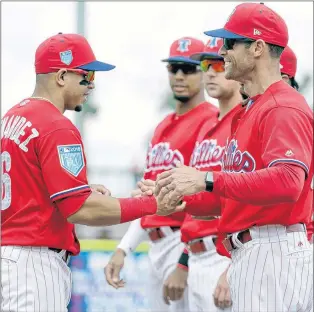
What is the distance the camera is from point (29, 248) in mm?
5457

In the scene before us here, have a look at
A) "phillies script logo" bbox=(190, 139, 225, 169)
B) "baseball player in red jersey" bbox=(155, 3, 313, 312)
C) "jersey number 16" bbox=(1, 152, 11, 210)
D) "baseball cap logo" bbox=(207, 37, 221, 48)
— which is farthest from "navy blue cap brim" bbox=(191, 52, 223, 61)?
"jersey number 16" bbox=(1, 152, 11, 210)

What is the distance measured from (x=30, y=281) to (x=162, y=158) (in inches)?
97.6

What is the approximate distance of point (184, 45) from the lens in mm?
8125

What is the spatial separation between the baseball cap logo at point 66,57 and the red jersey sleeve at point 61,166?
0.58m

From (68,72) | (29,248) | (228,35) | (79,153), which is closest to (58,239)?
(29,248)

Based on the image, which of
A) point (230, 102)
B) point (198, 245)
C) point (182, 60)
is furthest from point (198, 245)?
point (182, 60)

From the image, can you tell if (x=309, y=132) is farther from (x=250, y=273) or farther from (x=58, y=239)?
(x=58, y=239)

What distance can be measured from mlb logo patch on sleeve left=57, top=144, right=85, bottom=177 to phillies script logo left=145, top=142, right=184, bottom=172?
2233mm

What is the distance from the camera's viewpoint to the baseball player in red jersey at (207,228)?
6.95 metres

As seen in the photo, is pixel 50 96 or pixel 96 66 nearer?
pixel 50 96

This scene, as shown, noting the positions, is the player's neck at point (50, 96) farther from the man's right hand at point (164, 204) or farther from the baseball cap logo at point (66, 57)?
the man's right hand at point (164, 204)

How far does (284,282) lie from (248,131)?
872mm

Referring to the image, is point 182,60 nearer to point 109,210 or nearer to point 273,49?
point 273,49

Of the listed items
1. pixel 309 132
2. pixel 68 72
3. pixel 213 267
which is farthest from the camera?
pixel 213 267
